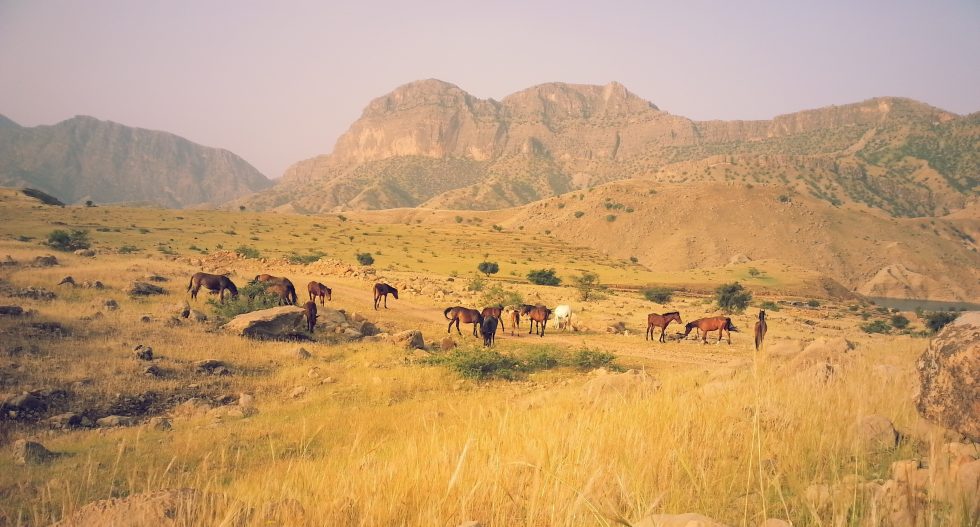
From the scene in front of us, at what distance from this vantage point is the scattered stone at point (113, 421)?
9023 mm

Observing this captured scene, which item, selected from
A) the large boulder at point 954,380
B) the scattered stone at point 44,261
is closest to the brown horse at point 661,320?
the large boulder at point 954,380

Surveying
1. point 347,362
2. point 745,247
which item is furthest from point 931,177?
point 347,362

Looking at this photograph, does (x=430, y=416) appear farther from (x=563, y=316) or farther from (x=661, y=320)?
(x=563, y=316)

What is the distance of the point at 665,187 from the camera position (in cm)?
11650

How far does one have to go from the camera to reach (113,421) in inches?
357

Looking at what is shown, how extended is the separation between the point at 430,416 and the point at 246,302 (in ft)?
44.0

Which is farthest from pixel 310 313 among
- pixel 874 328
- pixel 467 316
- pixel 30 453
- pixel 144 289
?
pixel 874 328

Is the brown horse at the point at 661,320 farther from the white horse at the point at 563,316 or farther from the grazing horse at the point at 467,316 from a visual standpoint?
the grazing horse at the point at 467,316

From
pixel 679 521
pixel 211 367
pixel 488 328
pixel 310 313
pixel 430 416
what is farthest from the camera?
pixel 488 328

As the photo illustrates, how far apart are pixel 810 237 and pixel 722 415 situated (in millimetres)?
109397

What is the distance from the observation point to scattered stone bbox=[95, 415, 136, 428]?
902cm

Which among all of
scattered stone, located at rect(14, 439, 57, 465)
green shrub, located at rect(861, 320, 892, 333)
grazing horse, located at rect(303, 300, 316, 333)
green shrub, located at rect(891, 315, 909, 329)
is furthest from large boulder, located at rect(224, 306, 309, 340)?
green shrub, located at rect(891, 315, 909, 329)

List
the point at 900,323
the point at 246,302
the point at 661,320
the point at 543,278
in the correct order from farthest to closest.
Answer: the point at 543,278, the point at 900,323, the point at 661,320, the point at 246,302

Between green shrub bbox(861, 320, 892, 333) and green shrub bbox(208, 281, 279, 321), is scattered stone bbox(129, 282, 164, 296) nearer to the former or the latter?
green shrub bbox(208, 281, 279, 321)
